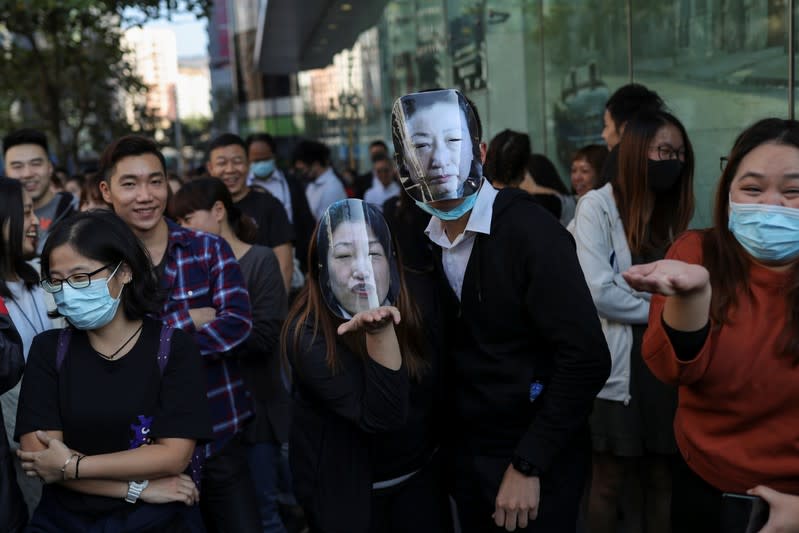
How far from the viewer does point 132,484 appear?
292 centimetres

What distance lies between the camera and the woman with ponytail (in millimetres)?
4441

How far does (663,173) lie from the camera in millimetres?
3758

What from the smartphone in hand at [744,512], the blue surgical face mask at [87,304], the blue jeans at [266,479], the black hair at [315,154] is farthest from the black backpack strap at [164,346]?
the black hair at [315,154]

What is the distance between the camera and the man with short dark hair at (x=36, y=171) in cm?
559

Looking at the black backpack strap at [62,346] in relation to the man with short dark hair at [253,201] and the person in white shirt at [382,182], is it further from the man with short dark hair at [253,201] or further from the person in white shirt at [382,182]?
the person in white shirt at [382,182]

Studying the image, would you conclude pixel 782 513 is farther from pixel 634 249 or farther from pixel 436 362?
pixel 634 249

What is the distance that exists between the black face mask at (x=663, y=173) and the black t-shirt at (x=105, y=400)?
1.97m

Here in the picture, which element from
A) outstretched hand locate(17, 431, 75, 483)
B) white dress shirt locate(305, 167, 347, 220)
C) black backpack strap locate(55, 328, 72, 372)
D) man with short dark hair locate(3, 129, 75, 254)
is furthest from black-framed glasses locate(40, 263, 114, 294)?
white dress shirt locate(305, 167, 347, 220)

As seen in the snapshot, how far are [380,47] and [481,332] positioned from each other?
14.1 meters

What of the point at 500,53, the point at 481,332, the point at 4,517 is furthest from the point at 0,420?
the point at 500,53

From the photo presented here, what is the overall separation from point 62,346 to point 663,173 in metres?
2.36

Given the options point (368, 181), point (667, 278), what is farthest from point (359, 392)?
point (368, 181)

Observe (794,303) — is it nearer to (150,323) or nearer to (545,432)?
(545,432)

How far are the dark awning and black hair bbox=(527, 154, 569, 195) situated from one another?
10.4m
